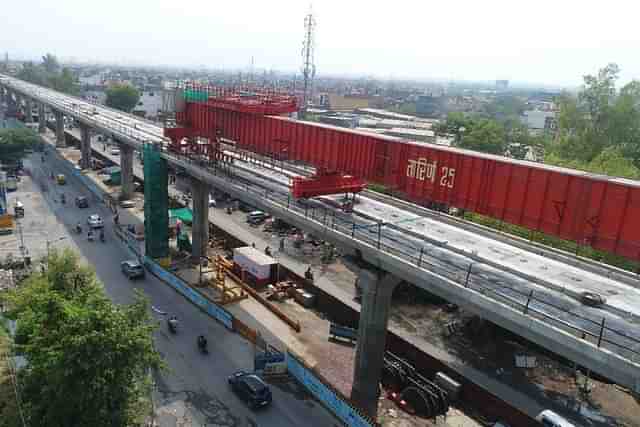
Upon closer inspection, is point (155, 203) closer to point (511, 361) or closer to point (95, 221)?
point (95, 221)

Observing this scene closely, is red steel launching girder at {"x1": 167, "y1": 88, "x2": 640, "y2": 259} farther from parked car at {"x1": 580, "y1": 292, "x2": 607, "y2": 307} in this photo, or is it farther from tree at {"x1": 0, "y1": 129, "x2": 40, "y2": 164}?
tree at {"x1": 0, "y1": 129, "x2": 40, "y2": 164}

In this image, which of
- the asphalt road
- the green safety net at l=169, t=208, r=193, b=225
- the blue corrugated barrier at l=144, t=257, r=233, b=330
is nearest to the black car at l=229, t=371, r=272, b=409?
the asphalt road

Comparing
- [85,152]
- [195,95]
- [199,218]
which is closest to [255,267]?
[199,218]

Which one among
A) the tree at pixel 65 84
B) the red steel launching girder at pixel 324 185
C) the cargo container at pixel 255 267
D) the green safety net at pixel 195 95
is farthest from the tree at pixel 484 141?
the tree at pixel 65 84

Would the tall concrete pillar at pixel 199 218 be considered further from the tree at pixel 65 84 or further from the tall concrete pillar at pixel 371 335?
the tree at pixel 65 84

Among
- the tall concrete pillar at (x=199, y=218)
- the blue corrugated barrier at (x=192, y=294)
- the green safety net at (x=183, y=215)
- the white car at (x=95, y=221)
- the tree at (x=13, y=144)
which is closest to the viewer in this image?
the blue corrugated barrier at (x=192, y=294)
